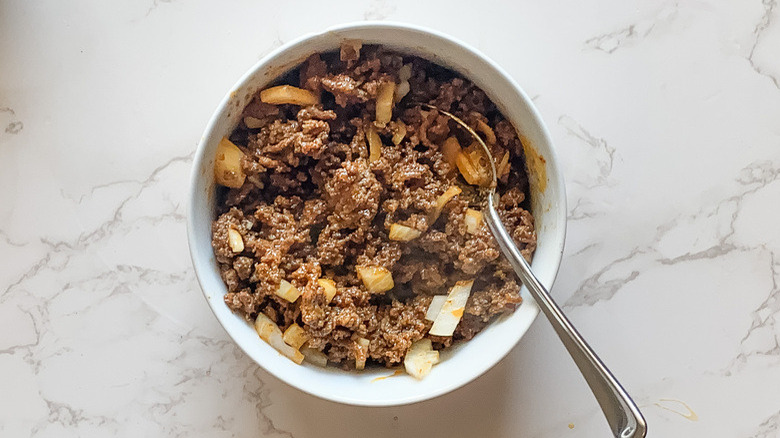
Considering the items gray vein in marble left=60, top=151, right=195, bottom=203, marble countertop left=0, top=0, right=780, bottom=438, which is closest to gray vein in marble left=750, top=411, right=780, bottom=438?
marble countertop left=0, top=0, right=780, bottom=438

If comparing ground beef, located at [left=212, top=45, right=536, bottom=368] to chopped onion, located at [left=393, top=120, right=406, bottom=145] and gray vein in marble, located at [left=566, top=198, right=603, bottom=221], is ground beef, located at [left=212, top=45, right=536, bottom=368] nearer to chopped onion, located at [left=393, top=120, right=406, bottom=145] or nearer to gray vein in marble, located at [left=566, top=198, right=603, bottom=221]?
chopped onion, located at [left=393, top=120, right=406, bottom=145]

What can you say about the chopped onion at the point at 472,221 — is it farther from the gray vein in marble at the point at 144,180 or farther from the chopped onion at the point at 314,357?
the gray vein in marble at the point at 144,180

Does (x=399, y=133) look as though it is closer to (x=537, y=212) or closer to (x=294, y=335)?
(x=537, y=212)

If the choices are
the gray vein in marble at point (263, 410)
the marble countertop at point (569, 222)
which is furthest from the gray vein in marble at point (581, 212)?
the gray vein in marble at point (263, 410)

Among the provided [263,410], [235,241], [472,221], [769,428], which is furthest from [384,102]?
[769,428]

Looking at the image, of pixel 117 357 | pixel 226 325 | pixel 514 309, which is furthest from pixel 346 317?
pixel 117 357

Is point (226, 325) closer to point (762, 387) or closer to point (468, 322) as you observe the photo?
point (468, 322)
